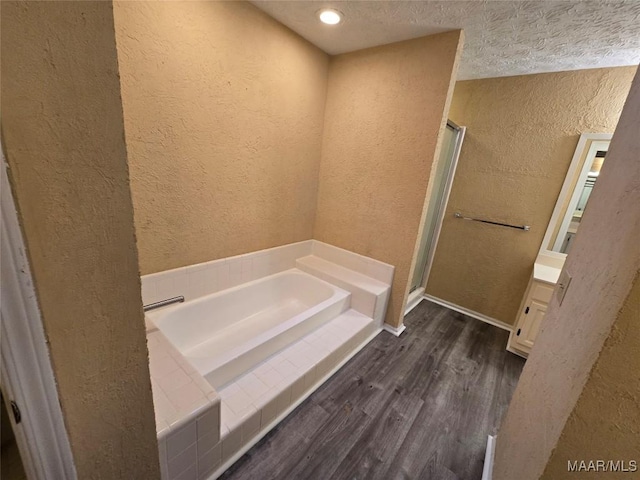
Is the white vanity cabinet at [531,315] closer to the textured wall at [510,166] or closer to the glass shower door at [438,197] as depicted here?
the textured wall at [510,166]

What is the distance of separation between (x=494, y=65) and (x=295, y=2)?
5.54 feet

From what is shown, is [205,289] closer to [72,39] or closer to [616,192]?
[72,39]

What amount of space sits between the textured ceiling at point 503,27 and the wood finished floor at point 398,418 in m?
2.37

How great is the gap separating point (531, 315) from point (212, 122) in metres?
2.88

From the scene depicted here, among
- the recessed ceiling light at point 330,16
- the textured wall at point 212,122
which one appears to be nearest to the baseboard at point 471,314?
the textured wall at point 212,122

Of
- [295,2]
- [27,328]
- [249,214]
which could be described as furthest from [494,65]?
[27,328]

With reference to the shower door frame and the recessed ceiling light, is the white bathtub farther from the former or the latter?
the recessed ceiling light

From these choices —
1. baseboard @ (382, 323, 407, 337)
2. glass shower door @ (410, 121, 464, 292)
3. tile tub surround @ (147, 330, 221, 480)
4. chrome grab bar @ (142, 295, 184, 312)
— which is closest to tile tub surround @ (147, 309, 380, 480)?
tile tub surround @ (147, 330, 221, 480)

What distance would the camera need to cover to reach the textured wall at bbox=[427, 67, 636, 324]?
2.10m

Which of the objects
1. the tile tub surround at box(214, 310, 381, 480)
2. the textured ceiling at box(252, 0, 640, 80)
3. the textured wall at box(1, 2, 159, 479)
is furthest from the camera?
the textured ceiling at box(252, 0, 640, 80)

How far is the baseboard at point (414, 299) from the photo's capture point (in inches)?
112

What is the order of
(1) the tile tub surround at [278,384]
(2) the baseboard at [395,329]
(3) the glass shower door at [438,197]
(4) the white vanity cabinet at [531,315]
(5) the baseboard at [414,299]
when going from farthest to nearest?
(5) the baseboard at [414,299], (3) the glass shower door at [438,197], (2) the baseboard at [395,329], (4) the white vanity cabinet at [531,315], (1) the tile tub surround at [278,384]

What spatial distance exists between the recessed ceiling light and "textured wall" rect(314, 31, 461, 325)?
0.46 metres

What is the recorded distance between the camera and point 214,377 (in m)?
1.36
